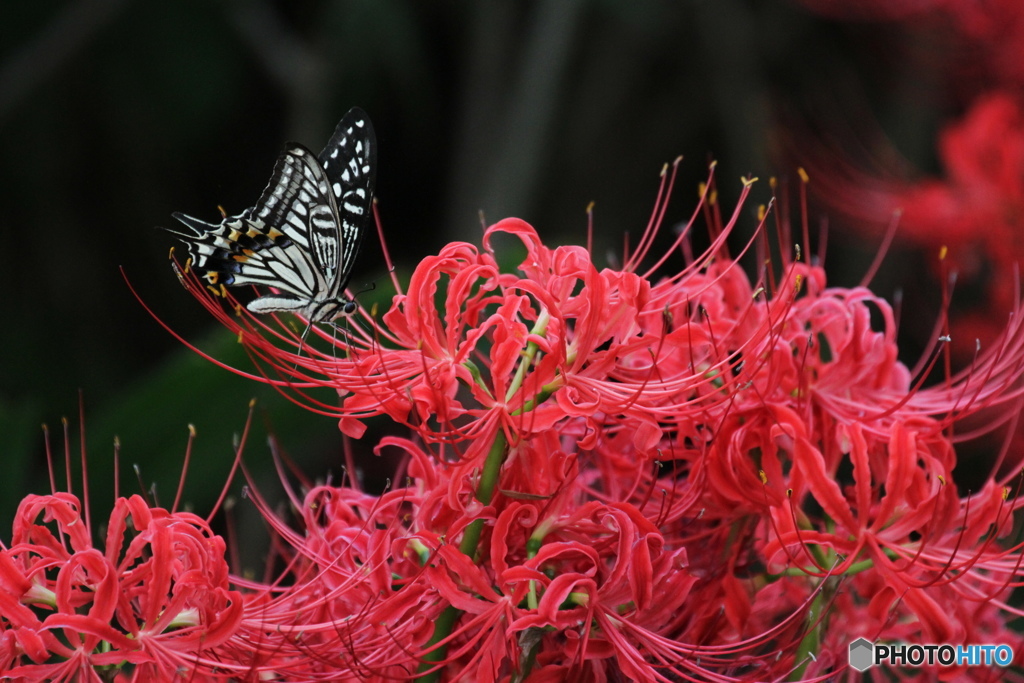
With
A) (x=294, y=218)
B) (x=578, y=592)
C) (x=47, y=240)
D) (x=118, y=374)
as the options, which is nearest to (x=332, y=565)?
(x=578, y=592)

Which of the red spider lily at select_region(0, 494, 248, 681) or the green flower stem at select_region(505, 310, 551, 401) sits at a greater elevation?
the green flower stem at select_region(505, 310, 551, 401)

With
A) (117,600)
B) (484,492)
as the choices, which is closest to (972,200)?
(484,492)

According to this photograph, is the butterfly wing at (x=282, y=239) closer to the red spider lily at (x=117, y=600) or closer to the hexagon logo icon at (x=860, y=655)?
the red spider lily at (x=117, y=600)

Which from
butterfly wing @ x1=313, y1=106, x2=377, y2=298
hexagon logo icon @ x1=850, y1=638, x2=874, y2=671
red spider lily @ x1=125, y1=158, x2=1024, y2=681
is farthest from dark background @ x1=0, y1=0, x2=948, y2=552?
hexagon logo icon @ x1=850, y1=638, x2=874, y2=671

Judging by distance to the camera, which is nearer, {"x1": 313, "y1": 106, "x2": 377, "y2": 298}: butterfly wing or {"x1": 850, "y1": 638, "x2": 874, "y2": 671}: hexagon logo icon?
{"x1": 850, "y1": 638, "x2": 874, "y2": 671}: hexagon logo icon

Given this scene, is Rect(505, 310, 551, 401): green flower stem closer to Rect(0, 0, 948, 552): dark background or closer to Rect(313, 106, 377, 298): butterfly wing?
Rect(313, 106, 377, 298): butterfly wing

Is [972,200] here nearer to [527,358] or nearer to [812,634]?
[812,634]

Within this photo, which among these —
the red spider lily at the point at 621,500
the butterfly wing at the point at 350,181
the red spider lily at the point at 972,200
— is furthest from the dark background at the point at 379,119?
the red spider lily at the point at 621,500

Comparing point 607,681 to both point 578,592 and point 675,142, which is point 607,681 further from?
point 675,142
